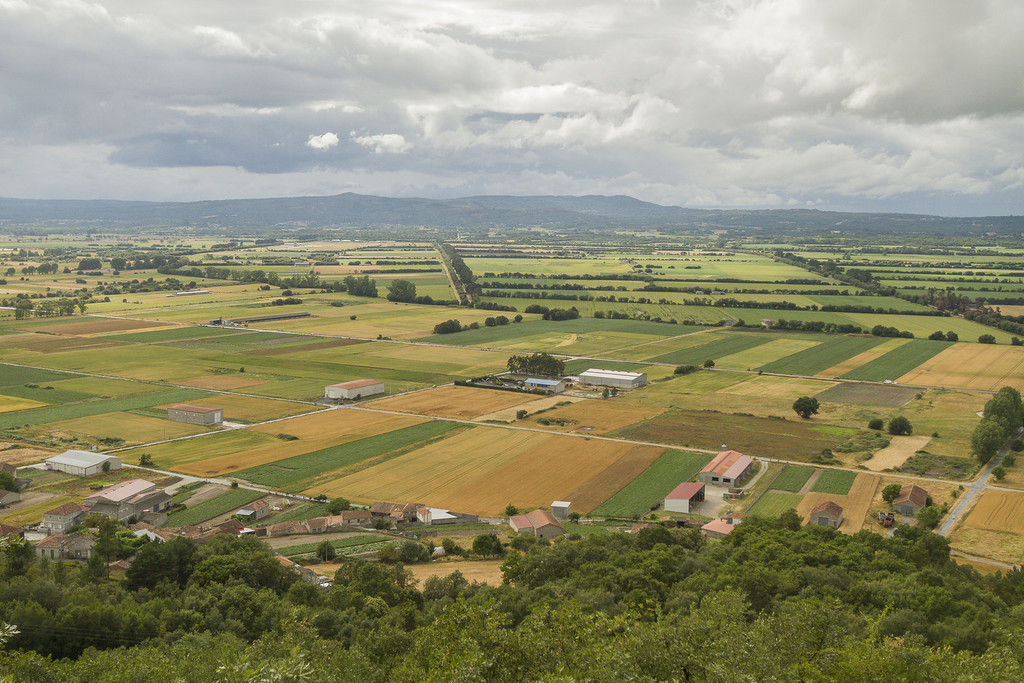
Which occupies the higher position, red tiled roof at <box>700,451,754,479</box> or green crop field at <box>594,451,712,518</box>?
red tiled roof at <box>700,451,754,479</box>

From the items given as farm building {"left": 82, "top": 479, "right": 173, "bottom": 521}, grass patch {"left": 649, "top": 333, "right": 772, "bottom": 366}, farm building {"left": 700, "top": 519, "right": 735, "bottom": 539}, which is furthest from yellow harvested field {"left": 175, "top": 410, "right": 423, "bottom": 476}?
grass patch {"left": 649, "top": 333, "right": 772, "bottom": 366}

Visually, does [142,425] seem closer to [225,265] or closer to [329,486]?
[329,486]

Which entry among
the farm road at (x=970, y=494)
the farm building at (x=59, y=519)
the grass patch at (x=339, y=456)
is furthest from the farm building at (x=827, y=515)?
the farm building at (x=59, y=519)

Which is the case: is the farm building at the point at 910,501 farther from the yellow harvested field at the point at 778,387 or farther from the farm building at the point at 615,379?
the farm building at the point at 615,379

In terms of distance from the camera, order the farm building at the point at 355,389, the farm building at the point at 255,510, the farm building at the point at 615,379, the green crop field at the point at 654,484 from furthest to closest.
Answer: the farm building at the point at 615,379
the farm building at the point at 355,389
the green crop field at the point at 654,484
the farm building at the point at 255,510

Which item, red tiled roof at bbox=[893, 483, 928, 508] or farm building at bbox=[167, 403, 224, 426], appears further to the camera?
farm building at bbox=[167, 403, 224, 426]

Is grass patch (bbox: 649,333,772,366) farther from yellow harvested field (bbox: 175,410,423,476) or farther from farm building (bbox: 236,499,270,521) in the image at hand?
farm building (bbox: 236,499,270,521)

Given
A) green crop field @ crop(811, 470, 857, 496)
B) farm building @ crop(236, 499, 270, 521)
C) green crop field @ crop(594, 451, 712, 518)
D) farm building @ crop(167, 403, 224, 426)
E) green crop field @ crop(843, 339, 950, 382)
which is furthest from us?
green crop field @ crop(843, 339, 950, 382)
